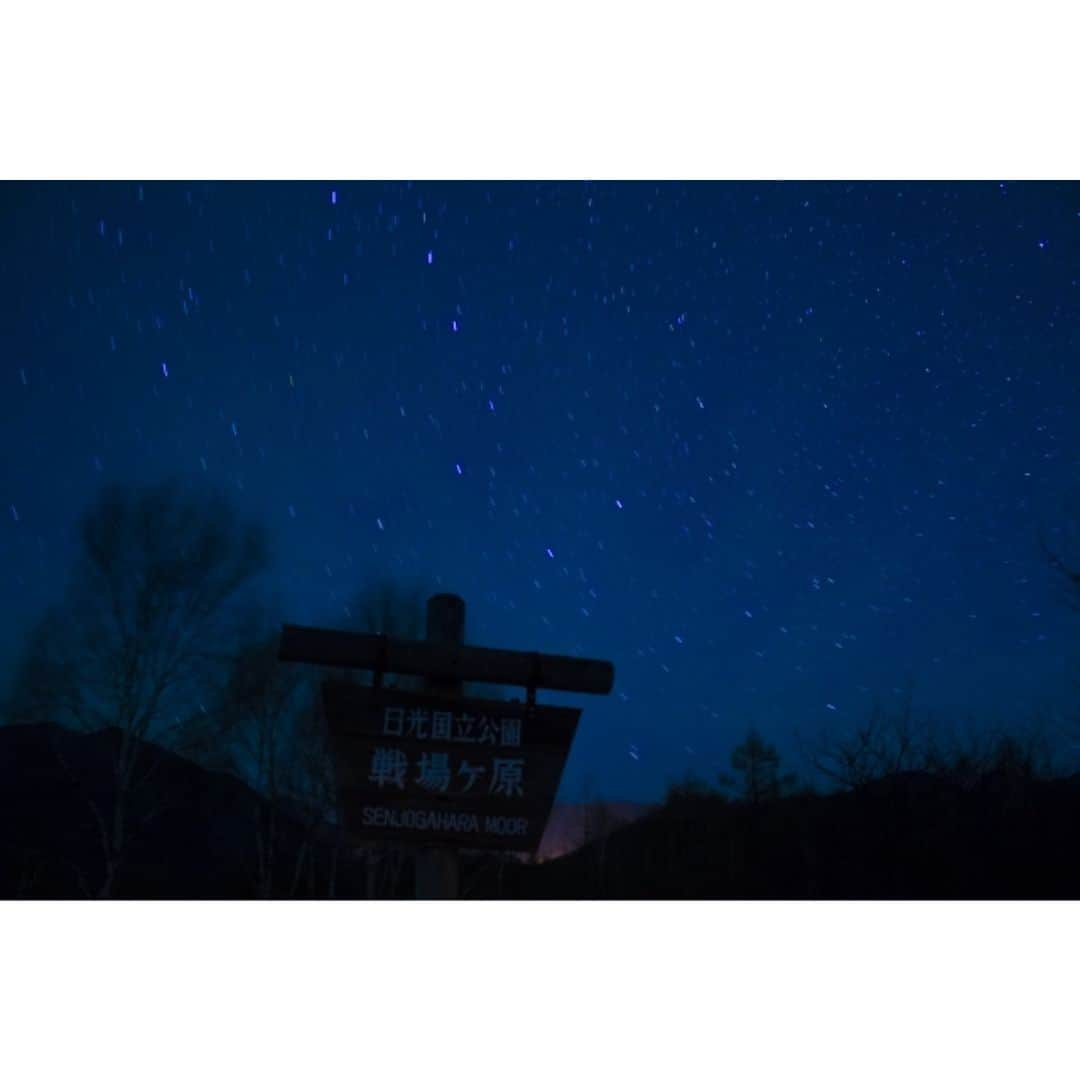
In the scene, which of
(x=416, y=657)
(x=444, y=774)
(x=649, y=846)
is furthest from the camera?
(x=649, y=846)

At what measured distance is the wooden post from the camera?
12.1 ft

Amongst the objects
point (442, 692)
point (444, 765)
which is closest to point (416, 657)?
point (442, 692)

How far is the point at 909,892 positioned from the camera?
12922 millimetres

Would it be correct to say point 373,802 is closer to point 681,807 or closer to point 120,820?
point 120,820

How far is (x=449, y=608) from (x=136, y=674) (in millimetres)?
11805

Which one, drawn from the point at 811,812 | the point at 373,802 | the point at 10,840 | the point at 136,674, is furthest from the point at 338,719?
the point at 10,840

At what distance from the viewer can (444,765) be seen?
3.61 meters

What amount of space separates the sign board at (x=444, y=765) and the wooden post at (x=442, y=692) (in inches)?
2.8

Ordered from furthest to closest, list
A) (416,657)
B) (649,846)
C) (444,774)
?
(649,846) → (416,657) → (444,774)

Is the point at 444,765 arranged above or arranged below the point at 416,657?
below

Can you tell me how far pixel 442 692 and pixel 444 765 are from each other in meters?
0.32

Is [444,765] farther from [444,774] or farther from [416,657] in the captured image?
[416,657]

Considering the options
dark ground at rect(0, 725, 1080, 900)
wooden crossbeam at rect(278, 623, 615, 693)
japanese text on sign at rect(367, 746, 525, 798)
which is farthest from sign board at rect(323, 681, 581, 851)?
dark ground at rect(0, 725, 1080, 900)

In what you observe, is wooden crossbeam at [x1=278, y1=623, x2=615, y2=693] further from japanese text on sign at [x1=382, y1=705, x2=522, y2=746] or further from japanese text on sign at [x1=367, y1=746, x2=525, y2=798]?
japanese text on sign at [x1=367, y1=746, x2=525, y2=798]
